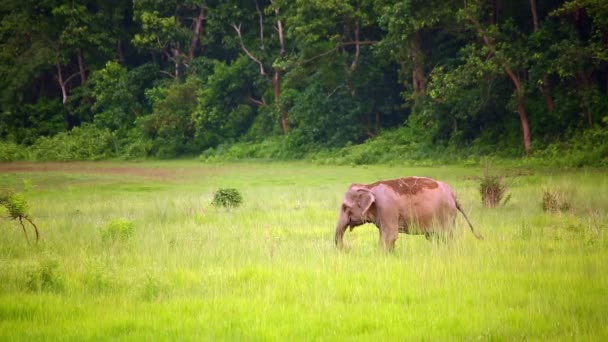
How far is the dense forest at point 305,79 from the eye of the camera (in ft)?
94.1

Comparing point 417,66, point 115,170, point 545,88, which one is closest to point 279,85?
point 417,66

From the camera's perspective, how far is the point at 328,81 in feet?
122

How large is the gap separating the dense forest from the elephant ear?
16.1m

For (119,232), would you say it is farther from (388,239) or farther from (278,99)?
(278,99)

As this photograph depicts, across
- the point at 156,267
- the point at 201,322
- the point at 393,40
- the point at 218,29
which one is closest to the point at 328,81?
the point at 393,40

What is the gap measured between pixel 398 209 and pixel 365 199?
511 mm

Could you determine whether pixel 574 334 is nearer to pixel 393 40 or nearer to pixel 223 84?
pixel 393 40

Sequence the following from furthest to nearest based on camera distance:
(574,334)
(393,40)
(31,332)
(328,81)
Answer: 1. (328,81)
2. (393,40)
3. (31,332)
4. (574,334)

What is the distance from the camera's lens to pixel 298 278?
29.2 feet

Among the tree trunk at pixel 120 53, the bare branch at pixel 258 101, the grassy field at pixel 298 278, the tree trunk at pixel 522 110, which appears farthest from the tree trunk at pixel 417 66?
the tree trunk at pixel 120 53

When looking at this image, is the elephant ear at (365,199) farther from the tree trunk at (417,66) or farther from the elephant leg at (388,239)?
the tree trunk at (417,66)

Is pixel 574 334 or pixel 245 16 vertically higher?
pixel 245 16

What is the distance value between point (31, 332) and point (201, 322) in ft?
4.94

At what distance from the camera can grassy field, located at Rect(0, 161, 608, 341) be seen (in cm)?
685
